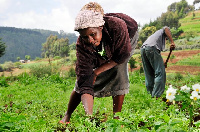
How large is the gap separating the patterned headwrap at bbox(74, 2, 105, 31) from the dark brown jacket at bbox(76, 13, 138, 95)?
0.21 m

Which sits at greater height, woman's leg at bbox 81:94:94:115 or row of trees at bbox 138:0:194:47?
row of trees at bbox 138:0:194:47

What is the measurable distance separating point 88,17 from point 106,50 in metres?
0.47

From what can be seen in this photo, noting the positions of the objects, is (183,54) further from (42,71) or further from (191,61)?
(42,71)

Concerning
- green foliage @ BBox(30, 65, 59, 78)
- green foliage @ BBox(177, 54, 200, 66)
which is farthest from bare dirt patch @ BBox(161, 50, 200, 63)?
green foliage @ BBox(30, 65, 59, 78)

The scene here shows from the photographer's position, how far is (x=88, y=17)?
1861 mm

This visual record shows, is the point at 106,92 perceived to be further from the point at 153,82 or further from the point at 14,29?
the point at 14,29

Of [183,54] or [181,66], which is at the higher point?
[183,54]

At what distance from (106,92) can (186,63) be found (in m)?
10.6

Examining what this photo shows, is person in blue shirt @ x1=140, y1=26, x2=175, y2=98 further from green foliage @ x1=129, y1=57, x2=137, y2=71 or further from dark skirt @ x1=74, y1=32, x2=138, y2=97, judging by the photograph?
green foliage @ x1=129, y1=57, x2=137, y2=71

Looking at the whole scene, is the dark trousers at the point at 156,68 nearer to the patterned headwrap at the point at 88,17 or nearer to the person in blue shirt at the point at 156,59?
the person in blue shirt at the point at 156,59

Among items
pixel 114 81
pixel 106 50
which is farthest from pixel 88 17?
pixel 114 81

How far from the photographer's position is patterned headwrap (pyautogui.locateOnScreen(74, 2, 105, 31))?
185 cm

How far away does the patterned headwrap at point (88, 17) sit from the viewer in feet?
6.07

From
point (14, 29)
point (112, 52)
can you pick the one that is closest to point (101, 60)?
point (112, 52)
